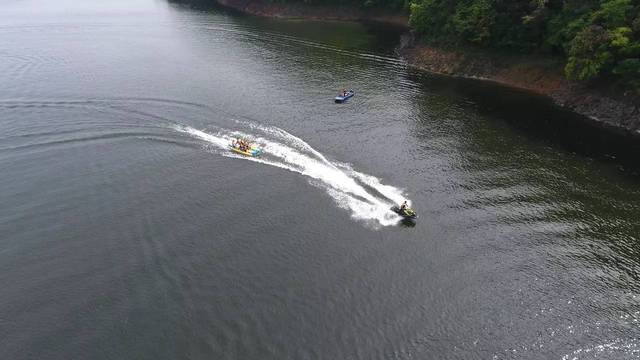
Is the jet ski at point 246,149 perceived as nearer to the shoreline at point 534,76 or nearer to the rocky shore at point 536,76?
the shoreline at point 534,76

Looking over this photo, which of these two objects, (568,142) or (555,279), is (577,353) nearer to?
(555,279)

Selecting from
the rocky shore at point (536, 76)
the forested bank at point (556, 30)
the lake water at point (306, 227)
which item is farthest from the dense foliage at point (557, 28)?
the lake water at point (306, 227)

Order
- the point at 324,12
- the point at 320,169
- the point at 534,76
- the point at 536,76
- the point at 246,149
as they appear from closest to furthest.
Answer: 1. the point at 320,169
2. the point at 246,149
3. the point at 536,76
4. the point at 534,76
5. the point at 324,12

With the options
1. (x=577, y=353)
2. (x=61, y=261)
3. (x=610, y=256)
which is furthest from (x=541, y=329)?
(x=61, y=261)

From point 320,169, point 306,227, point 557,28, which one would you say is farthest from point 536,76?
point 306,227

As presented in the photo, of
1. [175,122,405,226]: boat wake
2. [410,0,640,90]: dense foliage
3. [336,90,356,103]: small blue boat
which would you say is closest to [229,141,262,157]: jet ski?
[175,122,405,226]: boat wake

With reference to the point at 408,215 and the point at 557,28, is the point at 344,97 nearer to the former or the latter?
the point at 408,215
